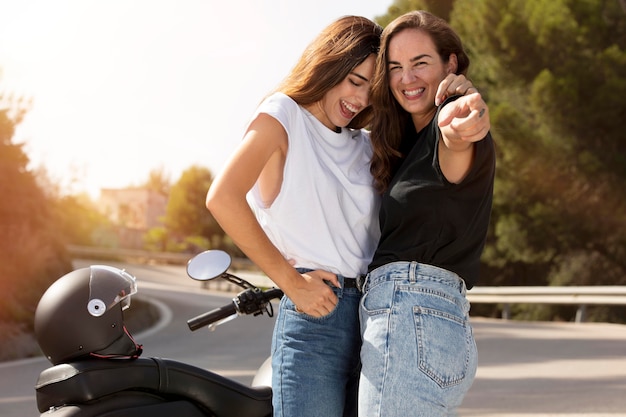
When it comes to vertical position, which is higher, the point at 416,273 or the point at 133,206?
the point at 416,273

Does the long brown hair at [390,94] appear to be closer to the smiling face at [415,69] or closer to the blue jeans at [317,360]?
the smiling face at [415,69]

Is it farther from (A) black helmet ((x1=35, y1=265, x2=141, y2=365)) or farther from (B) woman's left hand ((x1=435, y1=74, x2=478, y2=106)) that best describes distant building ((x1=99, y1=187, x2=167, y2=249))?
(B) woman's left hand ((x1=435, y1=74, x2=478, y2=106))

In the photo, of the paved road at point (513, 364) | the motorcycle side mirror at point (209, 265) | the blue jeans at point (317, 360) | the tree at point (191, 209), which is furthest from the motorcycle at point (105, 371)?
the tree at point (191, 209)

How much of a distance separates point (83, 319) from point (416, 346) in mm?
907

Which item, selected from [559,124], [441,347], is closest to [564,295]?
[559,124]

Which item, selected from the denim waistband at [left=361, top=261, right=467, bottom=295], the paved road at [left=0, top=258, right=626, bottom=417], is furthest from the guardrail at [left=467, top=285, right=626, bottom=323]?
the denim waistband at [left=361, top=261, right=467, bottom=295]

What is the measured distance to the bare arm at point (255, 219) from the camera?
103 inches

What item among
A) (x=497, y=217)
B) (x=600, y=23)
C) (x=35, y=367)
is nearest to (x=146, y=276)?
(x=497, y=217)

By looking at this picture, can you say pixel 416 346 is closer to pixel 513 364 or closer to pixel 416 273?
pixel 416 273

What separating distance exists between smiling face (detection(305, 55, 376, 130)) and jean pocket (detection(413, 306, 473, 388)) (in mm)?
765

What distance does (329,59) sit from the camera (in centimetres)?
283

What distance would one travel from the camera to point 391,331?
245cm

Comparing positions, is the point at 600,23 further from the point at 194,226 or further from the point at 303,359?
the point at 194,226

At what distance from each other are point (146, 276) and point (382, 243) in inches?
1310
